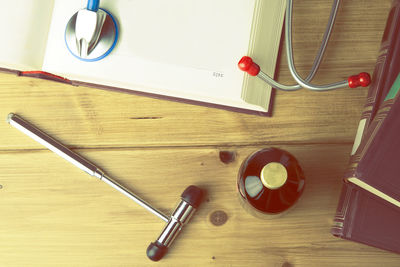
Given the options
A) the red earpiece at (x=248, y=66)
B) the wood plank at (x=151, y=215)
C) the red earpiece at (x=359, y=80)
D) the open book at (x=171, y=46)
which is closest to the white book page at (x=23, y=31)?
the open book at (x=171, y=46)

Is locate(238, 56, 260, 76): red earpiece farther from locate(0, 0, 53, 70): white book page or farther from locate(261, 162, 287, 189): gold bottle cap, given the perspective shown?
locate(0, 0, 53, 70): white book page

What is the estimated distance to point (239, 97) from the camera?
0.53 m

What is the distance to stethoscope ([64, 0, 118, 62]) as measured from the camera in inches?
20.0

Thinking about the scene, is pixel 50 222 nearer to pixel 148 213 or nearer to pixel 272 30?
pixel 148 213

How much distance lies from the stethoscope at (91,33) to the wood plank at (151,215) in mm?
165

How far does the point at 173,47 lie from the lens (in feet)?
1.76

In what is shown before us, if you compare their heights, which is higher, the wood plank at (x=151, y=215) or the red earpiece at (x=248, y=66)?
the red earpiece at (x=248, y=66)

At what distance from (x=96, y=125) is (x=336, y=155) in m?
0.38

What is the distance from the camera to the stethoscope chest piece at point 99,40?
1.70 feet

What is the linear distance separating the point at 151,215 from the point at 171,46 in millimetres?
262

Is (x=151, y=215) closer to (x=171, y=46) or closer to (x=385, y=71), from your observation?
(x=171, y=46)

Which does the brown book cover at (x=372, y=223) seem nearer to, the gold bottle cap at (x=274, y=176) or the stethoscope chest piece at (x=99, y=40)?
the gold bottle cap at (x=274, y=176)

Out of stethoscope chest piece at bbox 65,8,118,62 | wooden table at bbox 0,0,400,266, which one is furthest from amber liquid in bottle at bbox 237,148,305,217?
stethoscope chest piece at bbox 65,8,118,62

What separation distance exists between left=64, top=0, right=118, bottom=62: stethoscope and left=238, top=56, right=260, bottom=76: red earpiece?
18cm
